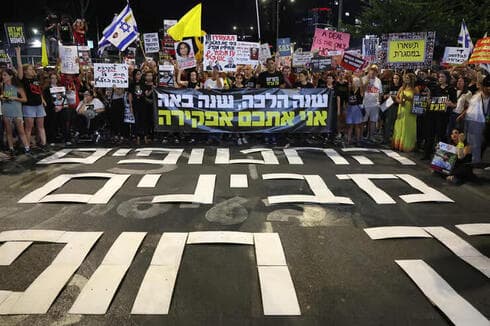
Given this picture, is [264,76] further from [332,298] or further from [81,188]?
[332,298]

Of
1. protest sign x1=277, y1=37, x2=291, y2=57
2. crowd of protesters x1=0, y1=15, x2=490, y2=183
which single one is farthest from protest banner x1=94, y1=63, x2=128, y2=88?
protest sign x1=277, y1=37, x2=291, y2=57

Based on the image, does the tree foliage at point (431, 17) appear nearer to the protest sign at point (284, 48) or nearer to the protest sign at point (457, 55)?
the protest sign at point (457, 55)

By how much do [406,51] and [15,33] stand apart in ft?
31.5

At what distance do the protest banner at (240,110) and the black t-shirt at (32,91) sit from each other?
2.62 m

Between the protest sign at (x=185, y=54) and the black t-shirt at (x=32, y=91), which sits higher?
the protest sign at (x=185, y=54)

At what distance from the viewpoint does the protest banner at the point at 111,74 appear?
9.81 meters

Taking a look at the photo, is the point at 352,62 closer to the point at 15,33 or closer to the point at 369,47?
the point at 369,47

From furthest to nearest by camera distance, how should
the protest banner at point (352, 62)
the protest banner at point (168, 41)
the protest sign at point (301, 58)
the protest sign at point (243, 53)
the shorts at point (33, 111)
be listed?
the protest banner at point (168, 41) → the protest sign at point (301, 58) → the protest sign at point (243, 53) → the protest banner at point (352, 62) → the shorts at point (33, 111)

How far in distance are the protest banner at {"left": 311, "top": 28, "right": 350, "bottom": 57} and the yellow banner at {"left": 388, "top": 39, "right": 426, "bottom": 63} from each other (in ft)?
4.54

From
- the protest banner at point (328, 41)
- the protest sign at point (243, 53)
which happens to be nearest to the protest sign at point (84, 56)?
the protest sign at point (243, 53)

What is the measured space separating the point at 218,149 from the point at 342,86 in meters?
3.50

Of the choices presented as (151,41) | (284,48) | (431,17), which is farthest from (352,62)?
(431,17)

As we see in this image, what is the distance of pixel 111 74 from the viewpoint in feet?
32.4

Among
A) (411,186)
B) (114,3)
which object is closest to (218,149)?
(411,186)
